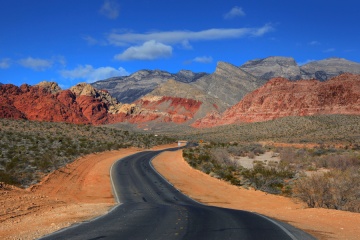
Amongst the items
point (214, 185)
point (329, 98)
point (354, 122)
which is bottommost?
point (214, 185)

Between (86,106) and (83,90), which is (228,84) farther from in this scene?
(83,90)

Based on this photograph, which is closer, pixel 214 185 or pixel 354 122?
pixel 214 185

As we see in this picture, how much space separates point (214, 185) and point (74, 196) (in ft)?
37.0

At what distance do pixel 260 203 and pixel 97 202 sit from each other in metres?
9.56

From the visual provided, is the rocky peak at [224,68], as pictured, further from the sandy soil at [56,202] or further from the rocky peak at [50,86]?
the sandy soil at [56,202]

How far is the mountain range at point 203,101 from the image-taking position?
99812 millimetres

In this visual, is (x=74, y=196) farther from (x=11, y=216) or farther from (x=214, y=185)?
(x=214, y=185)

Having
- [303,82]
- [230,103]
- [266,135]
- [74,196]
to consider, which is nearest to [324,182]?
[74,196]

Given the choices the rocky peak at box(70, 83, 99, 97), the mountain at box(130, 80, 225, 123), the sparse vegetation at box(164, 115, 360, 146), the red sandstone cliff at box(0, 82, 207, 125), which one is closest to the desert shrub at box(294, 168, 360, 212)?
the sparse vegetation at box(164, 115, 360, 146)

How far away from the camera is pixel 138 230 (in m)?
9.82

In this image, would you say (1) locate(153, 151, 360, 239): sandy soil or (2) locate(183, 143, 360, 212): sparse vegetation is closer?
(1) locate(153, 151, 360, 239): sandy soil

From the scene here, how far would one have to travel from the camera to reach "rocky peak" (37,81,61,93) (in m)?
162

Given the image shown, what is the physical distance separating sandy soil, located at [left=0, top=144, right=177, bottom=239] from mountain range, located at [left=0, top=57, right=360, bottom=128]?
267ft

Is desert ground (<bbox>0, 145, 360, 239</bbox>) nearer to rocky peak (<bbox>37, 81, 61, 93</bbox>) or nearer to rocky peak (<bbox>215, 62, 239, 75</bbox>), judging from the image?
rocky peak (<bbox>37, 81, 61, 93</bbox>)
